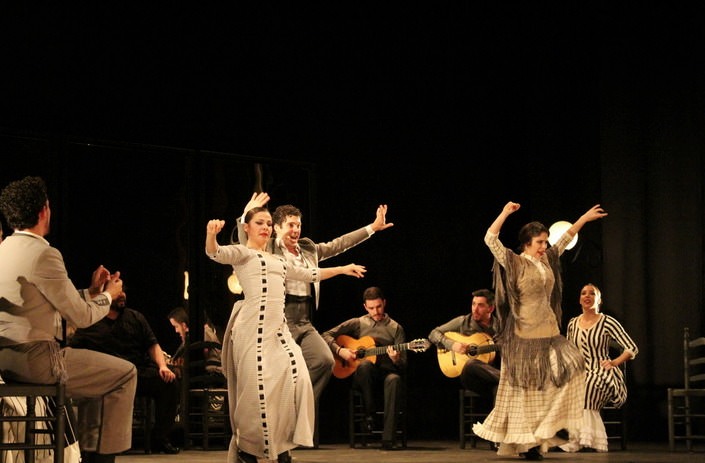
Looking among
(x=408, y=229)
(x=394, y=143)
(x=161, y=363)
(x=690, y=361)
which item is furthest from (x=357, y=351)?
(x=690, y=361)

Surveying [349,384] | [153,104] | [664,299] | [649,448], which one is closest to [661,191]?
[664,299]

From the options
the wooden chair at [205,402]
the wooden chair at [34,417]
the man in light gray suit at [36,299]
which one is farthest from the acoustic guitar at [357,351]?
the wooden chair at [34,417]

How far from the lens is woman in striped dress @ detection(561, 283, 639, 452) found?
750 cm

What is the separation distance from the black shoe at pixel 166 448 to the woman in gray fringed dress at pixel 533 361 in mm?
2146

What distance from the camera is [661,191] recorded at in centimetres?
845

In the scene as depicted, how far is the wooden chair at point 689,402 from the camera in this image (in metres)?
7.64

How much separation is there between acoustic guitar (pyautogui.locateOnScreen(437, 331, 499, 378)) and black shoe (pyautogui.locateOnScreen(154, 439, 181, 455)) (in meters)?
2.16

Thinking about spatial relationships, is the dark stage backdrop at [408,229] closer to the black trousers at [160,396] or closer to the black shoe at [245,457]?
the black trousers at [160,396]

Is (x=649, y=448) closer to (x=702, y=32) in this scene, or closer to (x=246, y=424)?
(x=702, y=32)

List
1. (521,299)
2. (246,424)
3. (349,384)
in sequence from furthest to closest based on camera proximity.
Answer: (349,384) < (521,299) < (246,424)

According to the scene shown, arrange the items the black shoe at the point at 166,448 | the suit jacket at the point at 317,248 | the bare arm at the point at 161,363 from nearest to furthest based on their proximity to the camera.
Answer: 1. the suit jacket at the point at 317,248
2. the bare arm at the point at 161,363
3. the black shoe at the point at 166,448

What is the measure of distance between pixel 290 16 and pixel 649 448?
431 cm

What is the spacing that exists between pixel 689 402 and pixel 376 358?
2.32 meters

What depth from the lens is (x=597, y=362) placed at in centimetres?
777
